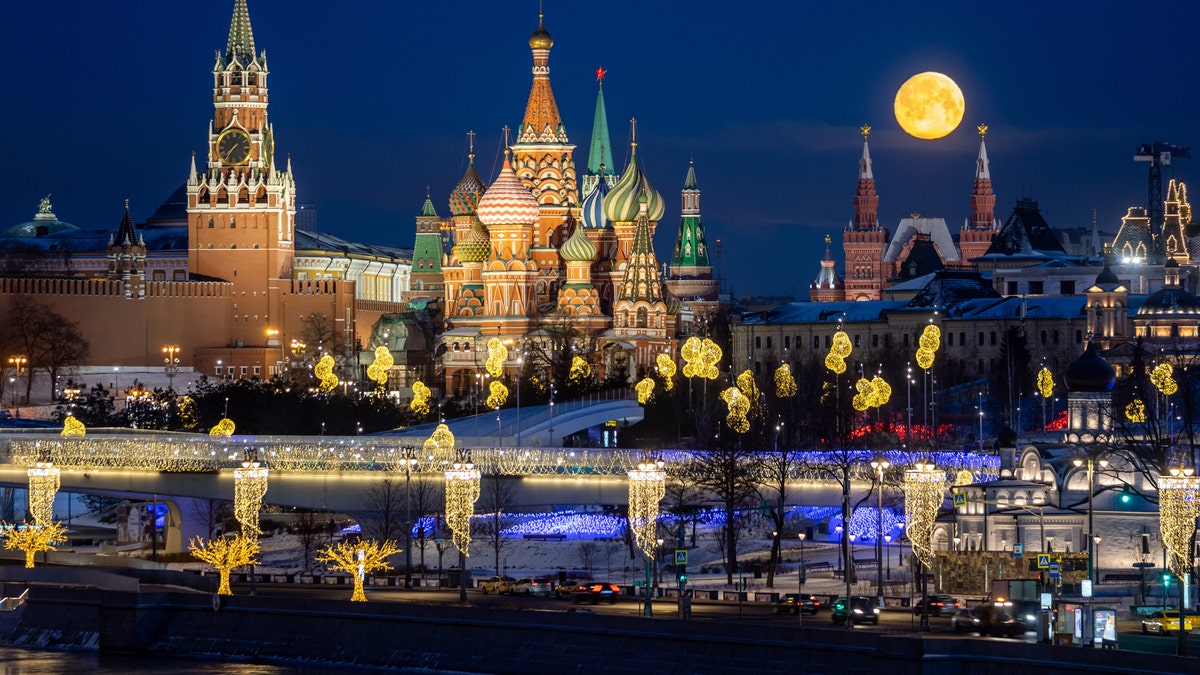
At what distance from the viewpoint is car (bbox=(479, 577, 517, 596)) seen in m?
52.6

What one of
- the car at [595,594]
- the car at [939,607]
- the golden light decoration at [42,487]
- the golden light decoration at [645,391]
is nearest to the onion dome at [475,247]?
the golden light decoration at [645,391]

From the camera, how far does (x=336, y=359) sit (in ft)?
396

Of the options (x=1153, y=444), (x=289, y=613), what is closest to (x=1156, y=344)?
(x=1153, y=444)

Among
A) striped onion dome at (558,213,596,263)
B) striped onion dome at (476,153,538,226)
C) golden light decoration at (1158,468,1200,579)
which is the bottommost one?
golden light decoration at (1158,468,1200,579)

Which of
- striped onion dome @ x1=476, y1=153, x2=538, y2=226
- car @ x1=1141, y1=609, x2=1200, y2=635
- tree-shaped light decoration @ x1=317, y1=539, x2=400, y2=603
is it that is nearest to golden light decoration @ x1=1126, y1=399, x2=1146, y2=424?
tree-shaped light decoration @ x1=317, y1=539, x2=400, y2=603

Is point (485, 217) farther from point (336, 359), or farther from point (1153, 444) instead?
point (1153, 444)

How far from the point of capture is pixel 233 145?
12588cm

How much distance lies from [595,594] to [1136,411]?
30846mm

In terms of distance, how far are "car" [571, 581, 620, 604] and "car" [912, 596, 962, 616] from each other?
6.01 meters

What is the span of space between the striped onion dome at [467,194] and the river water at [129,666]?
7647 centimetres

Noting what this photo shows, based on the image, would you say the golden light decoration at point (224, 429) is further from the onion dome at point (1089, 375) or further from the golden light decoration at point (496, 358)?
the onion dome at point (1089, 375)

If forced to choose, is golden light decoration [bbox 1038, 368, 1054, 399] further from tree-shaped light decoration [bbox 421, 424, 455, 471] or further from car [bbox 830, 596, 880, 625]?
car [bbox 830, 596, 880, 625]

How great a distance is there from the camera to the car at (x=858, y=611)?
143 feet

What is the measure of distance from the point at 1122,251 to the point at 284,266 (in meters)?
47.5
